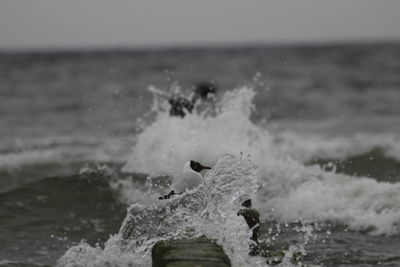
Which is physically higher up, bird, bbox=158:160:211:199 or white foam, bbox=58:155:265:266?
bird, bbox=158:160:211:199

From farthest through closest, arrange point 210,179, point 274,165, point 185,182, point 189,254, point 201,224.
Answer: point 274,165
point 210,179
point 185,182
point 201,224
point 189,254

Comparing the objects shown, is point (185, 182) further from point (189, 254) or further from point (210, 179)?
point (189, 254)

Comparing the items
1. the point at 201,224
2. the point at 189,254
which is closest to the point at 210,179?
the point at 201,224

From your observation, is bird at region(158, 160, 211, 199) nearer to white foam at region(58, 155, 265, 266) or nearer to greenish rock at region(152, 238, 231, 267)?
white foam at region(58, 155, 265, 266)

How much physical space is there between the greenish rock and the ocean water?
34cm

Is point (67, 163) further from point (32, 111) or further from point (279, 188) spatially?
point (32, 111)

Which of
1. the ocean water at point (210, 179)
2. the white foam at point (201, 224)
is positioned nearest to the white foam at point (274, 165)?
the ocean water at point (210, 179)

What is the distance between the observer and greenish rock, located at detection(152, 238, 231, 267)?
4379mm

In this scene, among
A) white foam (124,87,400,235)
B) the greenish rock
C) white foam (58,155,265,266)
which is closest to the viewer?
the greenish rock

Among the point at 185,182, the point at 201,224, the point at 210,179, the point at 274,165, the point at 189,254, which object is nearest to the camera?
the point at 189,254

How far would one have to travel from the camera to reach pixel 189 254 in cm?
446

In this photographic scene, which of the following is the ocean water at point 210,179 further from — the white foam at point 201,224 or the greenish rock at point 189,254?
the greenish rock at point 189,254

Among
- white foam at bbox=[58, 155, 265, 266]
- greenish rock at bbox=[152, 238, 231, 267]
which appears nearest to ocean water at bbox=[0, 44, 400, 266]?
white foam at bbox=[58, 155, 265, 266]

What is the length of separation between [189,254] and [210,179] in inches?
48.8
